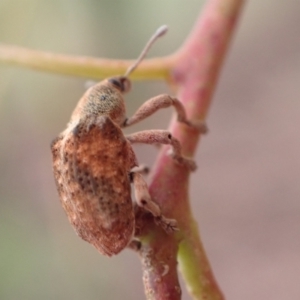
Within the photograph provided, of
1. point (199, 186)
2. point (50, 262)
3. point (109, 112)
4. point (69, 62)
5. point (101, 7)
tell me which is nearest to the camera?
point (109, 112)

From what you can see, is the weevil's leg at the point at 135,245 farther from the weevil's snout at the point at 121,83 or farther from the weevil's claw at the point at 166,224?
the weevil's snout at the point at 121,83

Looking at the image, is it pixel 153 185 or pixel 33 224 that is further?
pixel 33 224

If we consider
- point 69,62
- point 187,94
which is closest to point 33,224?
point 69,62

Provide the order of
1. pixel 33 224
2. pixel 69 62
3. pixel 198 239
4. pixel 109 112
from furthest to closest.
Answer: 1. pixel 33 224
2. pixel 69 62
3. pixel 109 112
4. pixel 198 239

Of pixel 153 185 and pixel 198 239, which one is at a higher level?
pixel 153 185

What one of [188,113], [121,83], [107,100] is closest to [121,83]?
[121,83]

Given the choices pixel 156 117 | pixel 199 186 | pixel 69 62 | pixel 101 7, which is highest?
pixel 101 7

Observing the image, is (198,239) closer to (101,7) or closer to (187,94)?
(187,94)

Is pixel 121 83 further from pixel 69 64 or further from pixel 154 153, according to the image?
pixel 154 153

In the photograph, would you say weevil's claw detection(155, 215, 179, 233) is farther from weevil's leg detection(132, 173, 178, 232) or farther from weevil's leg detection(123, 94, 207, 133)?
weevil's leg detection(123, 94, 207, 133)
